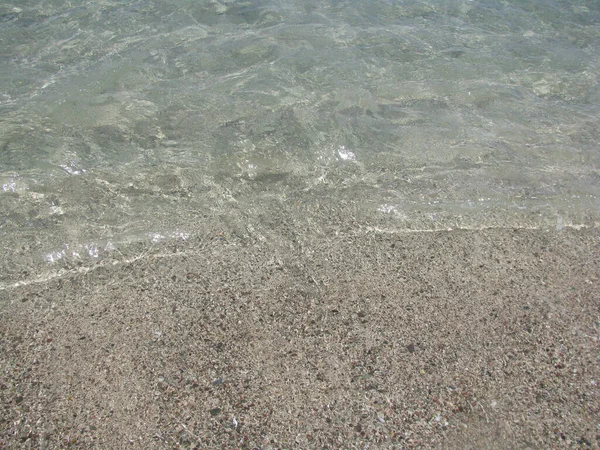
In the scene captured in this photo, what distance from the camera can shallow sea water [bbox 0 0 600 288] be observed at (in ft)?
14.2

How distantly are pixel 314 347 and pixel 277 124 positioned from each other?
9.61 feet

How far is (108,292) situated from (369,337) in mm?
1702

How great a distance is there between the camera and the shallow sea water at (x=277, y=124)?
4.32m

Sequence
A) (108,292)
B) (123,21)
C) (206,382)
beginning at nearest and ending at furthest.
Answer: (206,382) → (108,292) → (123,21)

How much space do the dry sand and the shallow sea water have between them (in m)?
0.32

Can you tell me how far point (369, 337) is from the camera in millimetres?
3344

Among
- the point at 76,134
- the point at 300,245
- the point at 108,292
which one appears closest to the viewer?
the point at 108,292

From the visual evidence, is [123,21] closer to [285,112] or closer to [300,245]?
[285,112]

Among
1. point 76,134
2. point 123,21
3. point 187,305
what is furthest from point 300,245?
point 123,21

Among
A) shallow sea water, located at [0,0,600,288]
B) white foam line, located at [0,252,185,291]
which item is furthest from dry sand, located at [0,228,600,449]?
shallow sea water, located at [0,0,600,288]

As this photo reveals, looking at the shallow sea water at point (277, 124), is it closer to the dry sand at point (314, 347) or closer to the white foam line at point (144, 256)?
the white foam line at point (144, 256)

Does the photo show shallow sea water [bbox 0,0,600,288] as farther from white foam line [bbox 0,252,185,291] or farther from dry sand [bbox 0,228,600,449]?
dry sand [bbox 0,228,600,449]

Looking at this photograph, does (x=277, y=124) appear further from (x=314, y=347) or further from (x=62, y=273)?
(x=314, y=347)

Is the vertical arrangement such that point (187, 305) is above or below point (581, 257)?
above
